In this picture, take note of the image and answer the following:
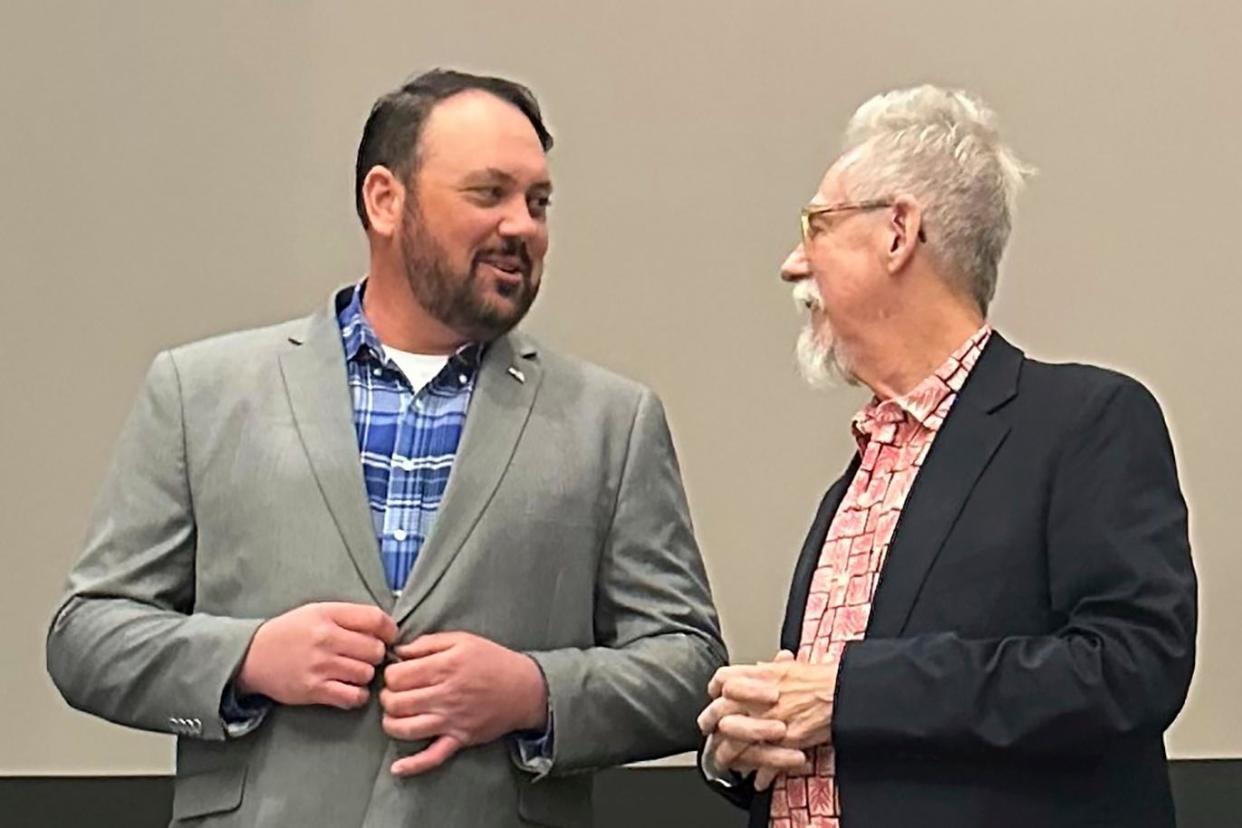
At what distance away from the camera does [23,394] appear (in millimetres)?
3170

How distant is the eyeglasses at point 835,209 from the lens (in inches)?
79.2

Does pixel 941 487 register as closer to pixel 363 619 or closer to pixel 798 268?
pixel 798 268

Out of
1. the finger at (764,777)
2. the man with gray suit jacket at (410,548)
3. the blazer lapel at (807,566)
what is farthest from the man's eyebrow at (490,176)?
the finger at (764,777)

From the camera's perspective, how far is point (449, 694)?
1.96m

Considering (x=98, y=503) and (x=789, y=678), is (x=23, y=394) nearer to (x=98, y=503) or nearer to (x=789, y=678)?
(x=98, y=503)

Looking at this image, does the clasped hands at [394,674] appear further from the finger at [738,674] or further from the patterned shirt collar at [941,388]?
the patterned shirt collar at [941,388]

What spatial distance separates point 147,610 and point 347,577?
236mm

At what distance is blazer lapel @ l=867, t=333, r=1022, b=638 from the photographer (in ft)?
6.15

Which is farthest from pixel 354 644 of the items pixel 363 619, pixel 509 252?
pixel 509 252

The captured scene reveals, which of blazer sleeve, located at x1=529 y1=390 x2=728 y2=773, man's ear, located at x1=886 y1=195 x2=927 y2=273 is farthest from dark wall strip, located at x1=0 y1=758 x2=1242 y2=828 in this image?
man's ear, located at x1=886 y1=195 x2=927 y2=273

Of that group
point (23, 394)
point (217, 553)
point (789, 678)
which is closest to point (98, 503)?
point (217, 553)

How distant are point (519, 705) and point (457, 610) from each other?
0.13 metres

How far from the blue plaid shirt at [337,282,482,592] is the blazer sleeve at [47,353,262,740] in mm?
190

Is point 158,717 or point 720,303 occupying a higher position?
point 720,303
